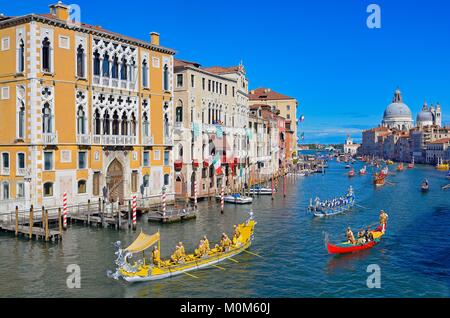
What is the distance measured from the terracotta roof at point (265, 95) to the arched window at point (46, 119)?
64.2 m

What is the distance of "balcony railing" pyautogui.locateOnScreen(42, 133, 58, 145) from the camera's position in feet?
95.4

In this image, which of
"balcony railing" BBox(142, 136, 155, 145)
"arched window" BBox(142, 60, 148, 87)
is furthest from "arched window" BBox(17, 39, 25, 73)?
"balcony railing" BBox(142, 136, 155, 145)

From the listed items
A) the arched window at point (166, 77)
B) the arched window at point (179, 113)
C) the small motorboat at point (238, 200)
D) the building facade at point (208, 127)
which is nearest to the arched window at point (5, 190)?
the arched window at point (166, 77)

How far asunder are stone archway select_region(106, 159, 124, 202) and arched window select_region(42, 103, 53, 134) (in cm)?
529

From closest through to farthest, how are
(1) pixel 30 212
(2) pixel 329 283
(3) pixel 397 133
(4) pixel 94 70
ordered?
(2) pixel 329 283 < (1) pixel 30 212 < (4) pixel 94 70 < (3) pixel 397 133

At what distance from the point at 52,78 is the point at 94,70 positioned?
339 cm

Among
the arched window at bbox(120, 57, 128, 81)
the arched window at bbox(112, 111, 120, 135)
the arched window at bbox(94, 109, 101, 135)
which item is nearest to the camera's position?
the arched window at bbox(94, 109, 101, 135)

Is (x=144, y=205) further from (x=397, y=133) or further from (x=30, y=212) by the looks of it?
(x=397, y=133)

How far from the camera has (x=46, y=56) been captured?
29422 millimetres

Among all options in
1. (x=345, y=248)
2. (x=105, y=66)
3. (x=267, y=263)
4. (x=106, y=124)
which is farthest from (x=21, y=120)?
(x=345, y=248)

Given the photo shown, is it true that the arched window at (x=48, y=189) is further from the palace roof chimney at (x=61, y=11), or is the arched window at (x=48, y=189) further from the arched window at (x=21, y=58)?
the palace roof chimney at (x=61, y=11)

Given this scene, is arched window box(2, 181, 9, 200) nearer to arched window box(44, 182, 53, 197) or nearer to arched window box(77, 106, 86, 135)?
arched window box(44, 182, 53, 197)

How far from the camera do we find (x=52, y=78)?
29547 mm
